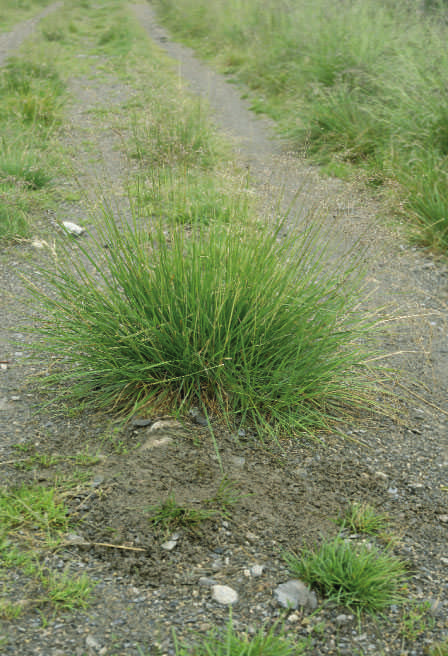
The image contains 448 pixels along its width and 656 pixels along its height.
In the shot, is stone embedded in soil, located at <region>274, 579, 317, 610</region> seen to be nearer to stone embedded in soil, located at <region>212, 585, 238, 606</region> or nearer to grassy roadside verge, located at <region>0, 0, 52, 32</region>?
stone embedded in soil, located at <region>212, 585, 238, 606</region>

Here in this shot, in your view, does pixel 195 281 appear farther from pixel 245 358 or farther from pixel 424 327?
pixel 424 327

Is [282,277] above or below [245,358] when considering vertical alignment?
above

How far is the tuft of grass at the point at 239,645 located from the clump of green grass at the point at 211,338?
962 millimetres

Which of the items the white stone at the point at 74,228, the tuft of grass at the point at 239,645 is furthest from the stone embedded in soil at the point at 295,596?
the white stone at the point at 74,228

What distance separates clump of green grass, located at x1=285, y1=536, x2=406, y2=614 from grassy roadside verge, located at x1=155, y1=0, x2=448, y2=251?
204 centimetres

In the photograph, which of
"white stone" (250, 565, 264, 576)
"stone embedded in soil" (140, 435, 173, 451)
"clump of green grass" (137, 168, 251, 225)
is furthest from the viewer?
"clump of green grass" (137, 168, 251, 225)

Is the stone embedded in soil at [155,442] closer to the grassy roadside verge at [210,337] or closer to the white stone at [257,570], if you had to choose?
the grassy roadside verge at [210,337]

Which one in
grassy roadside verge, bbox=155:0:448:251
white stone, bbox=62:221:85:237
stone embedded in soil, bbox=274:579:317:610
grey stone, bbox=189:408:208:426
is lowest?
white stone, bbox=62:221:85:237

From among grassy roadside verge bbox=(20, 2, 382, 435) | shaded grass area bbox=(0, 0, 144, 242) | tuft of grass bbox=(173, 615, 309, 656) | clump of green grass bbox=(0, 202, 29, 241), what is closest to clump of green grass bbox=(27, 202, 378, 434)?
grassy roadside verge bbox=(20, 2, 382, 435)

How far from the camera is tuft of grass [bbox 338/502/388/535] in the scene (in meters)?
2.28

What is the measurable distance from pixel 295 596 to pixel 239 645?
0.33 metres

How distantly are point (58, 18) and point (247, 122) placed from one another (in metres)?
9.89

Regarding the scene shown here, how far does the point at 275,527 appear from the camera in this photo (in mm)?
2266

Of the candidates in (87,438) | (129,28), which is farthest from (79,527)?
(129,28)
